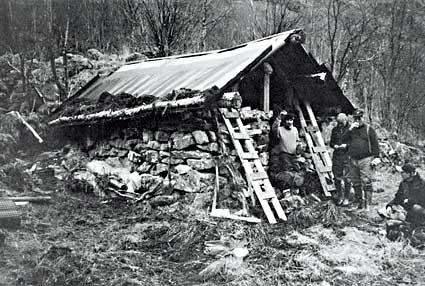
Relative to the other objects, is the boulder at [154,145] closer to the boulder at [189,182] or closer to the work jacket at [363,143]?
the boulder at [189,182]

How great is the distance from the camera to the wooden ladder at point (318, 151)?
8948 mm

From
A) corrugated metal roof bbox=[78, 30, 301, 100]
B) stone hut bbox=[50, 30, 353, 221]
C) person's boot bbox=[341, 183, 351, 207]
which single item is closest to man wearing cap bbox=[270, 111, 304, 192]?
stone hut bbox=[50, 30, 353, 221]

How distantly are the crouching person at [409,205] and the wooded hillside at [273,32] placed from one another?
9116 mm

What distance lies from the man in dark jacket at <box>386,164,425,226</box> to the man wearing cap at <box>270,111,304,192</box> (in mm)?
2165

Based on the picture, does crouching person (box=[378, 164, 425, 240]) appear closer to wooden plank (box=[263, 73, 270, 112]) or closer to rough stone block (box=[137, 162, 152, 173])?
wooden plank (box=[263, 73, 270, 112])

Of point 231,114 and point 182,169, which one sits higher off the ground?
point 231,114

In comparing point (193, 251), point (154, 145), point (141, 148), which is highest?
point (154, 145)

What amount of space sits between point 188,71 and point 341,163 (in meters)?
3.88

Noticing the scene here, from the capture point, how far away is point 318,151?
30.6 ft

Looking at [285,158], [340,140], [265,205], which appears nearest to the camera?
[265,205]

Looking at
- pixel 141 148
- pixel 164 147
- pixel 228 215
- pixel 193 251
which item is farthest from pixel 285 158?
pixel 193 251

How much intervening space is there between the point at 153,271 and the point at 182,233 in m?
1.06

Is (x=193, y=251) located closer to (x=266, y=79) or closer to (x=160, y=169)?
(x=160, y=169)

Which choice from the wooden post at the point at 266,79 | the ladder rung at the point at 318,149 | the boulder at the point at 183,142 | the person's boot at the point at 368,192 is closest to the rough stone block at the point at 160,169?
the boulder at the point at 183,142
